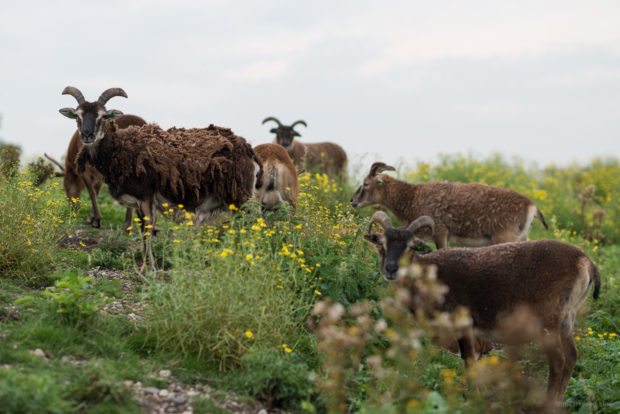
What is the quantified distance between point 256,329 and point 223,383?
2.13 feet

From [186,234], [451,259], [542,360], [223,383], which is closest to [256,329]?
[223,383]

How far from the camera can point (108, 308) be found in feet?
22.4

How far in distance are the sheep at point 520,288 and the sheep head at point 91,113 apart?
4.56m

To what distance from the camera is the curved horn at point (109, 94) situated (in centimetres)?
916

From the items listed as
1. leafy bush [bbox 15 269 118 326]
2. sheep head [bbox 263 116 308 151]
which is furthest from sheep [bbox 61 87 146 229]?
sheep head [bbox 263 116 308 151]

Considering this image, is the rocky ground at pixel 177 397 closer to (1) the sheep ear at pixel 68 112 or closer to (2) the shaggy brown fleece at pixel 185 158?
(2) the shaggy brown fleece at pixel 185 158

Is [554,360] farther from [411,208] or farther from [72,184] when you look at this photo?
[72,184]

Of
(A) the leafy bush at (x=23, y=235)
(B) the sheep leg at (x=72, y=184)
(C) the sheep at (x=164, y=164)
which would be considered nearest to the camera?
(A) the leafy bush at (x=23, y=235)

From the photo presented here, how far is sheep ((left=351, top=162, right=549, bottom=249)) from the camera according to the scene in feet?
34.2

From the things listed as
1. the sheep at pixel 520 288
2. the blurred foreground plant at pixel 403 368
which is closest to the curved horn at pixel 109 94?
the sheep at pixel 520 288

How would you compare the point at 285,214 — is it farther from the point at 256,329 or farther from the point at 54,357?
the point at 54,357

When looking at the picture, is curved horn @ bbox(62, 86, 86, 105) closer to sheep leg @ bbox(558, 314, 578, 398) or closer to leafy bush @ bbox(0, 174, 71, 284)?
leafy bush @ bbox(0, 174, 71, 284)

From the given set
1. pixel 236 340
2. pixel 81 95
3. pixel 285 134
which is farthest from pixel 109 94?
pixel 285 134

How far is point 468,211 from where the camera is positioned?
421 inches
